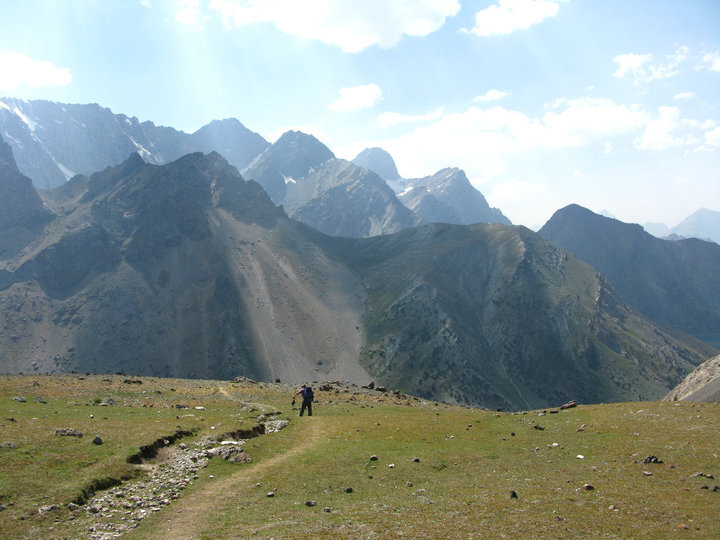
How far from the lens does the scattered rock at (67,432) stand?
2626 centimetres

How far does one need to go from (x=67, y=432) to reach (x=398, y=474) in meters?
18.5

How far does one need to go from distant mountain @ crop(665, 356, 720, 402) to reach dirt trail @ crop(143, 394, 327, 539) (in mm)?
64229

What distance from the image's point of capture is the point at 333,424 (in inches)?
1444

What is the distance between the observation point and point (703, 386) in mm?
73312

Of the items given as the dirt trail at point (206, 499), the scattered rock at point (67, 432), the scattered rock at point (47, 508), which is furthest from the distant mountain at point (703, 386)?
the scattered rock at point (47, 508)

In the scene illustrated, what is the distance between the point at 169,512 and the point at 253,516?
3.46 meters

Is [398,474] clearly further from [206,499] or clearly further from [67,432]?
[67,432]

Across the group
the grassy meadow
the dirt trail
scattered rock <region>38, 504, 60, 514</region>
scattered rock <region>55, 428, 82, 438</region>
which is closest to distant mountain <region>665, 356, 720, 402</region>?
the grassy meadow

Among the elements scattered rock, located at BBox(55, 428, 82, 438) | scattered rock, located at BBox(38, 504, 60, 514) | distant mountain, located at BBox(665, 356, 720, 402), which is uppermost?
scattered rock, located at BBox(55, 428, 82, 438)

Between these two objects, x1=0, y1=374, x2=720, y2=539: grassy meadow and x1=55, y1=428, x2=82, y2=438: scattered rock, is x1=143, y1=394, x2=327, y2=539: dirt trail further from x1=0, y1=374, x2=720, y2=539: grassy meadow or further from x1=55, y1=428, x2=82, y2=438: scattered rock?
x1=55, y1=428, x2=82, y2=438: scattered rock

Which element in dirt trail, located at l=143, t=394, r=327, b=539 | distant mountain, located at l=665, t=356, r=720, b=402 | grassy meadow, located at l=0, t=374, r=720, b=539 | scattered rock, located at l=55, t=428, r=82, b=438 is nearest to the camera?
grassy meadow, located at l=0, t=374, r=720, b=539

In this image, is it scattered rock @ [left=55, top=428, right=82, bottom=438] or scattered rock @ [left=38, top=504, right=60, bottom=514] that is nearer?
scattered rock @ [left=38, top=504, right=60, bottom=514]

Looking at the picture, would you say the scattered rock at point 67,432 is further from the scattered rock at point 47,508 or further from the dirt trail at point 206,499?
the dirt trail at point 206,499

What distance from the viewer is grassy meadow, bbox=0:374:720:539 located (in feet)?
56.1
